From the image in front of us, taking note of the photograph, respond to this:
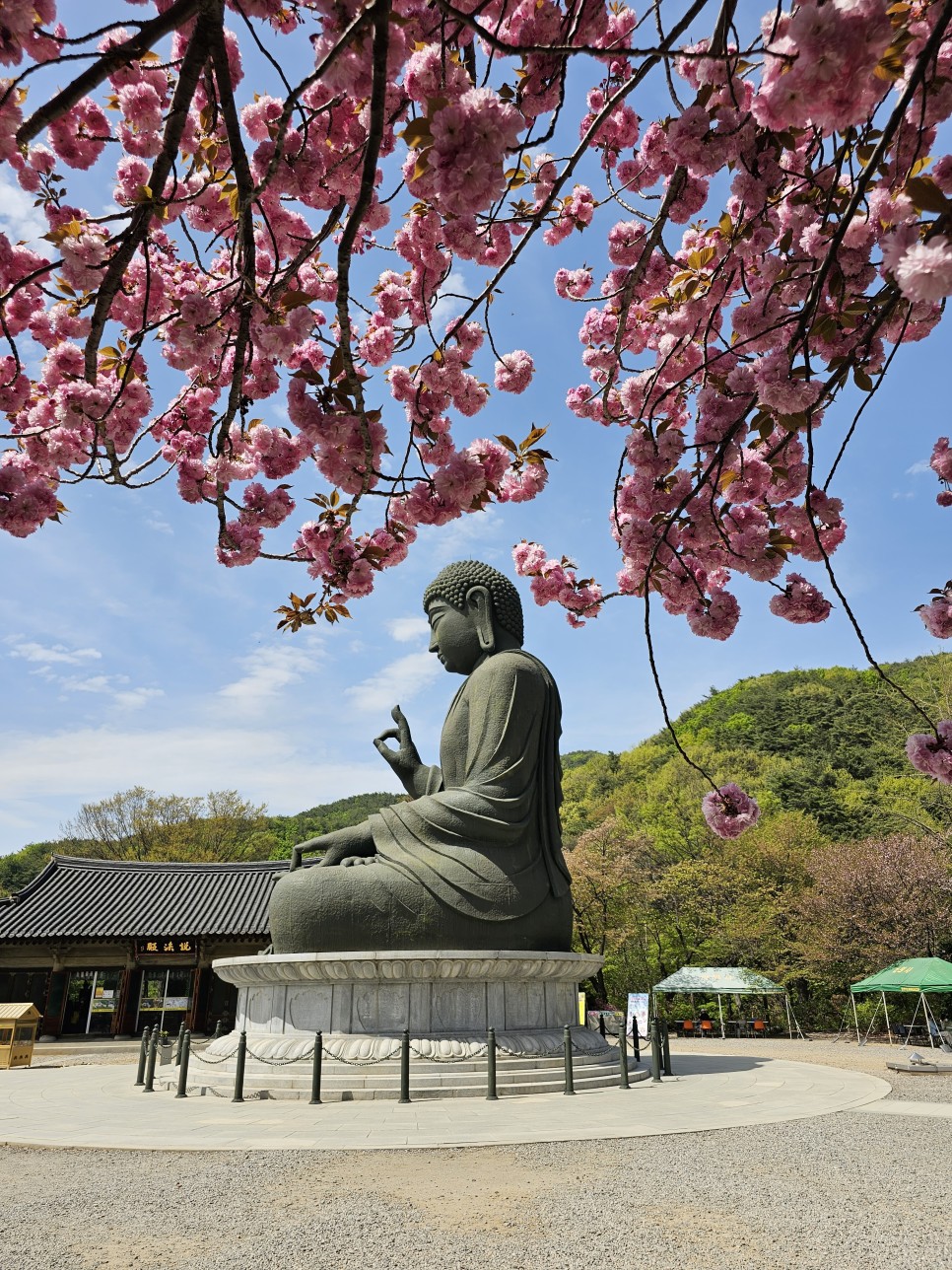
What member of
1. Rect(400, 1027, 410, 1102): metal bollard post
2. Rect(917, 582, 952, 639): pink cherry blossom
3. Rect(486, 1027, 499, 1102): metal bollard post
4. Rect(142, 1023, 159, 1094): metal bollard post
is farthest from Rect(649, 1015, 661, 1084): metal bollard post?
Rect(917, 582, 952, 639): pink cherry blossom

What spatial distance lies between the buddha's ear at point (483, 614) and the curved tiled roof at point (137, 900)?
49.8ft

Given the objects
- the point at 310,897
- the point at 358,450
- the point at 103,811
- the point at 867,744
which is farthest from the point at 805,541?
the point at 867,744

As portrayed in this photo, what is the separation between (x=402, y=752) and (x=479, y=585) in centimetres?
226

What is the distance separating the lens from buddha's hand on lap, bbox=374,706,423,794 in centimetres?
976

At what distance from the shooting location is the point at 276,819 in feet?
184

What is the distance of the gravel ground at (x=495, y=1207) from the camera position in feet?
10.5

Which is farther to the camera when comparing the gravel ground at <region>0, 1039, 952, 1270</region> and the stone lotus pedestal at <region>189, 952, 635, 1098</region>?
the stone lotus pedestal at <region>189, 952, 635, 1098</region>

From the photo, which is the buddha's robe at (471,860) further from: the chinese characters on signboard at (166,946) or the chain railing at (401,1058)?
Answer: the chinese characters on signboard at (166,946)

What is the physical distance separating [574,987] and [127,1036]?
60.2 ft

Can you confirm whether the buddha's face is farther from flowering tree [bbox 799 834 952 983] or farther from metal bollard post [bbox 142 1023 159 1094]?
flowering tree [bbox 799 834 952 983]

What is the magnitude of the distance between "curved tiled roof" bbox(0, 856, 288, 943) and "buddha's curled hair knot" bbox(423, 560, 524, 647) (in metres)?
15.1

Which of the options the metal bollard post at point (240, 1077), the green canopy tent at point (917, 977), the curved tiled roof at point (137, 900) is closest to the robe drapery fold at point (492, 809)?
the metal bollard post at point (240, 1077)

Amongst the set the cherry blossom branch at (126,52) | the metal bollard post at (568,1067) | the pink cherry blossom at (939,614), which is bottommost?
the metal bollard post at (568,1067)

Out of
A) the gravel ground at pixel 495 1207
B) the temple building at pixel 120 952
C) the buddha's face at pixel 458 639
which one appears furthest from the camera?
the temple building at pixel 120 952
